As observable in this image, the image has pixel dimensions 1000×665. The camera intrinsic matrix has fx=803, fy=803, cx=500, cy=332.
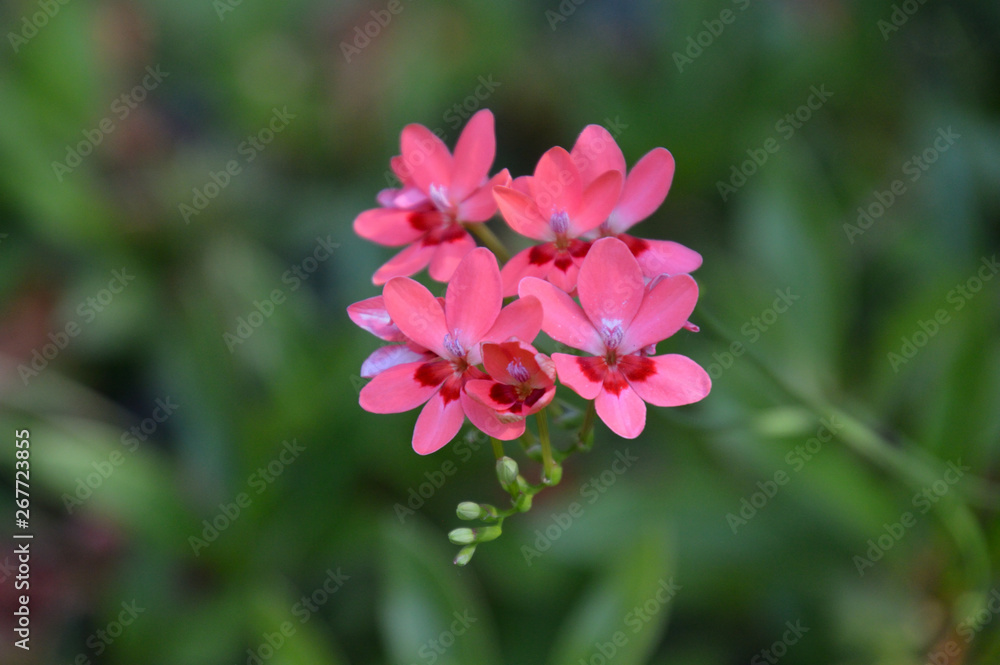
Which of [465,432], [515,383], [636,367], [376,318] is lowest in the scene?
[465,432]

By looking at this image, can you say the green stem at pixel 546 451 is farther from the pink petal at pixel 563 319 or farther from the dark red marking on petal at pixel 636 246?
the dark red marking on petal at pixel 636 246

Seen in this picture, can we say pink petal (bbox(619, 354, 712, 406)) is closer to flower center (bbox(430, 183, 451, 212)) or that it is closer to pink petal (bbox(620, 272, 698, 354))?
pink petal (bbox(620, 272, 698, 354))

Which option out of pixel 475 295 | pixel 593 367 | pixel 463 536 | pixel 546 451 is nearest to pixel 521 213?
pixel 475 295

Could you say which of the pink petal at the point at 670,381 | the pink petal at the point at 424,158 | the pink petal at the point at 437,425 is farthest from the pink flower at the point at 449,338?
the pink petal at the point at 424,158

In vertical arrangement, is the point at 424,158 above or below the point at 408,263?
above

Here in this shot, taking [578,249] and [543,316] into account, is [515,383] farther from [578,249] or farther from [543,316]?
[578,249]
